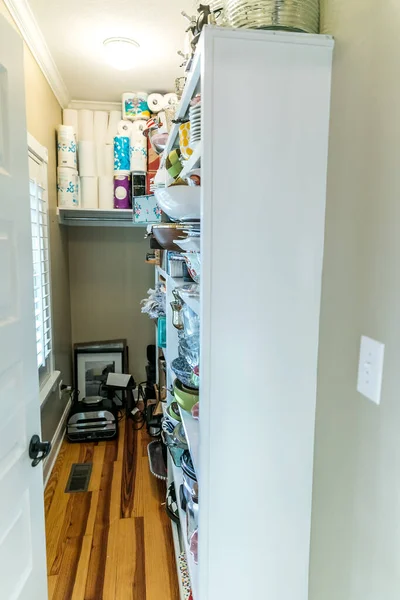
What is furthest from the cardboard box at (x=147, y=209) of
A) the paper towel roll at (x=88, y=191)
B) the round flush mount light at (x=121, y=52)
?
the paper towel roll at (x=88, y=191)

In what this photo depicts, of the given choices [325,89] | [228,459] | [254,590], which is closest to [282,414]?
[228,459]

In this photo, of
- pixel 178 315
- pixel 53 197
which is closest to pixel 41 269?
pixel 53 197

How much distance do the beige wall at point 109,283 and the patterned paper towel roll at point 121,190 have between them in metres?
0.42

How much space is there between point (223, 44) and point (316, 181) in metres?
0.35

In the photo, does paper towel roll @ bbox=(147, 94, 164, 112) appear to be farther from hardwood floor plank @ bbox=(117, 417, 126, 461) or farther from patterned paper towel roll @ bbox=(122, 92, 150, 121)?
hardwood floor plank @ bbox=(117, 417, 126, 461)

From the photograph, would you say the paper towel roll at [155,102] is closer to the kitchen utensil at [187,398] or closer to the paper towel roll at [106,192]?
the paper towel roll at [106,192]

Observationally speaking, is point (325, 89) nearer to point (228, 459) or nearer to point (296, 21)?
point (296, 21)

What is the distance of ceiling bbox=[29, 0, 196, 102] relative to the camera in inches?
69.6

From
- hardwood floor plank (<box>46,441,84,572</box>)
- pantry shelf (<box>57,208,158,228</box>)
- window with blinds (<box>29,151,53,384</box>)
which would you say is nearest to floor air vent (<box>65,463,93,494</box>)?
hardwood floor plank (<box>46,441,84,572</box>)

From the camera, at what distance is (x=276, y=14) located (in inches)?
33.5

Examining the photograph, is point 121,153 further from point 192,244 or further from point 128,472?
point 128,472

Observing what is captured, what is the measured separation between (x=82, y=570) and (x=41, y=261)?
165 centimetres

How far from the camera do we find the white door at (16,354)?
0.97m

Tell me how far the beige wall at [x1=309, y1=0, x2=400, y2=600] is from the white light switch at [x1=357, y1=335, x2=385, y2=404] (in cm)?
2
